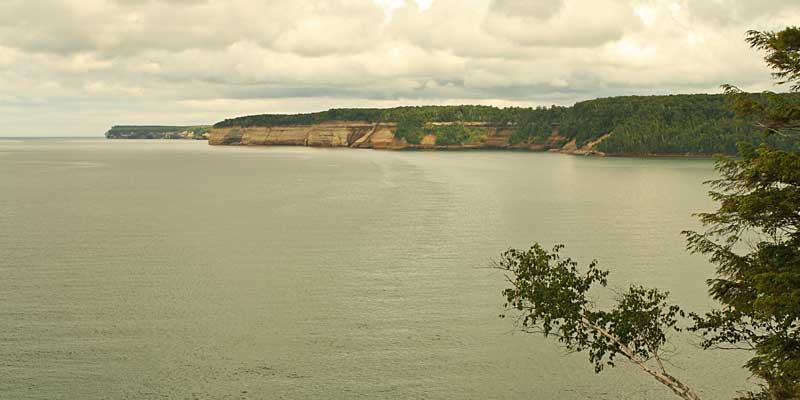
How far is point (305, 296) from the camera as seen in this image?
1212 inches

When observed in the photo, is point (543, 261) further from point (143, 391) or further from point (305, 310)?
point (305, 310)

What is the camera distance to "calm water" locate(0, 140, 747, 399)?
21.5m

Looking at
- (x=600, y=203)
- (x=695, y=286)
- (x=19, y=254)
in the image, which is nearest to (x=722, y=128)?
(x=600, y=203)

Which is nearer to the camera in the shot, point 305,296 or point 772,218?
point 772,218

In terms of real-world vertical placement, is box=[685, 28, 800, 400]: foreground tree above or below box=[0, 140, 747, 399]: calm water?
above

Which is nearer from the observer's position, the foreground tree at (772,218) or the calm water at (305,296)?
the foreground tree at (772,218)

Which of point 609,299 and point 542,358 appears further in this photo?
point 609,299

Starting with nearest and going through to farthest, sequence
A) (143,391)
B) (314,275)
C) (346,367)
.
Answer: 1. (143,391)
2. (346,367)
3. (314,275)

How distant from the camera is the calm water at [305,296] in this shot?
21.5 metres

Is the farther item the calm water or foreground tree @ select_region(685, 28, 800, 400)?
the calm water

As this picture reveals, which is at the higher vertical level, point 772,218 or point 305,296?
point 772,218

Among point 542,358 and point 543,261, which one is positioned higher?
point 543,261

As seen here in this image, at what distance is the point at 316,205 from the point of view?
65.6 meters

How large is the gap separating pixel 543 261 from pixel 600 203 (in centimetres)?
5572
